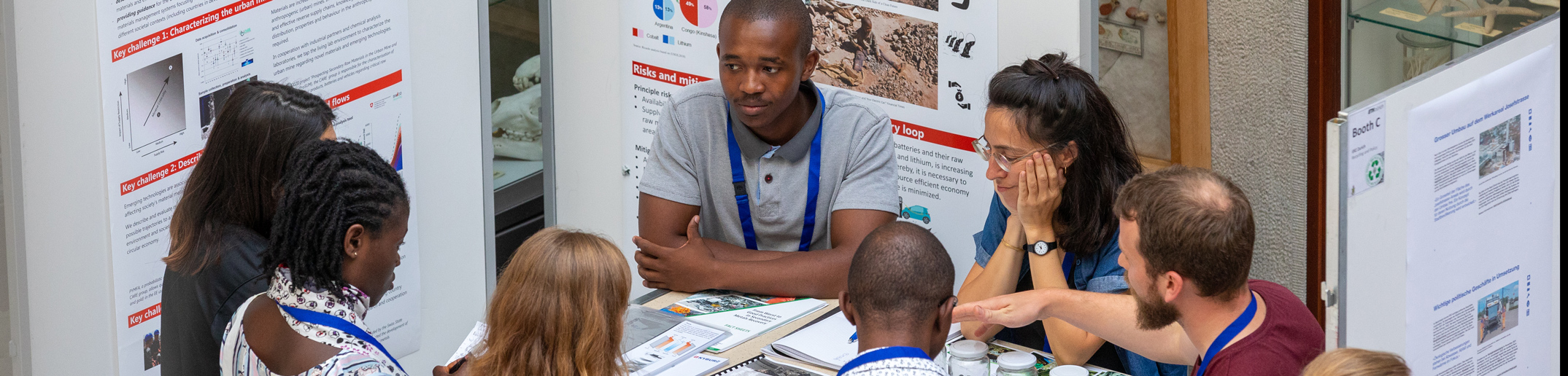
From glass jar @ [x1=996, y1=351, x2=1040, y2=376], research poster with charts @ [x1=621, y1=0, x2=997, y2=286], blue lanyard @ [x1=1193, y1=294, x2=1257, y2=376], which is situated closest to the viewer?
blue lanyard @ [x1=1193, y1=294, x2=1257, y2=376]

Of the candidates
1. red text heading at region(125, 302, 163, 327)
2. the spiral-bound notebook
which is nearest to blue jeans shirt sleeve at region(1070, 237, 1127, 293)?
the spiral-bound notebook

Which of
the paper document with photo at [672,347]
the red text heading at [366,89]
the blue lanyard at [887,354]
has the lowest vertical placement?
the paper document with photo at [672,347]

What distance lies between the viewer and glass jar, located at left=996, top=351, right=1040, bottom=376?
91.5 inches

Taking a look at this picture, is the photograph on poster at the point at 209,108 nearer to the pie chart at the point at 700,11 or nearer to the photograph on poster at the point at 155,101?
the photograph on poster at the point at 155,101

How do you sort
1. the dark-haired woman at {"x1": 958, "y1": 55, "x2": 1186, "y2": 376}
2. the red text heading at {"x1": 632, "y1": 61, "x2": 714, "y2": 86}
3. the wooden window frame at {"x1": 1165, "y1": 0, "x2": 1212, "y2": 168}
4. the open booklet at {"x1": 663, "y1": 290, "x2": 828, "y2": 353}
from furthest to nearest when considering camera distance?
the red text heading at {"x1": 632, "y1": 61, "x2": 714, "y2": 86} → the wooden window frame at {"x1": 1165, "y1": 0, "x2": 1212, "y2": 168} → the open booklet at {"x1": 663, "y1": 290, "x2": 828, "y2": 353} → the dark-haired woman at {"x1": 958, "y1": 55, "x2": 1186, "y2": 376}

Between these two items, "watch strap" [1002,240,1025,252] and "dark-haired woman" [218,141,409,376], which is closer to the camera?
"dark-haired woman" [218,141,409,376]

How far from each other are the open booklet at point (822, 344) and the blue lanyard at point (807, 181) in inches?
15.5

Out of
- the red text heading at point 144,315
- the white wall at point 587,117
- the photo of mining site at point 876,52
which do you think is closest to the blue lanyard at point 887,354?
the photo of mining site at point 876,52

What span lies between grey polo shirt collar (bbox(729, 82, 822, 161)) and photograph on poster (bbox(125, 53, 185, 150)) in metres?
1.31

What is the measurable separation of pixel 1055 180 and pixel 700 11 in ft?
5.18

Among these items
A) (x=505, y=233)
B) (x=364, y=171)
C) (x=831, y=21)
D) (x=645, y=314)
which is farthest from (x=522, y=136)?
(x=364, y=171)

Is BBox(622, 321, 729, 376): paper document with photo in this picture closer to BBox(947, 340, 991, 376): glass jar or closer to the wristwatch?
BBox(947, 340, 991, 376): glass jar

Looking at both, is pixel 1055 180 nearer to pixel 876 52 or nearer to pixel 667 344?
pixel 667 344

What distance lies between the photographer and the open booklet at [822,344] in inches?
101
